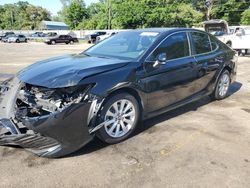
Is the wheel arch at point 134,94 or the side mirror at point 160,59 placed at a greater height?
the side mirror at point 160,59

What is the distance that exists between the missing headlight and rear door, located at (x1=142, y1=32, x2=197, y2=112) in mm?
1130

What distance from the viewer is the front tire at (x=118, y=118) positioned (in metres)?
4.26

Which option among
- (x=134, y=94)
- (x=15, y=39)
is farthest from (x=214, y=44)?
(x=15, y=39)

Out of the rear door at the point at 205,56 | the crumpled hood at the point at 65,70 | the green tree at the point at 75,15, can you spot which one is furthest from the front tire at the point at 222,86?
the green tree at the point at 75,15

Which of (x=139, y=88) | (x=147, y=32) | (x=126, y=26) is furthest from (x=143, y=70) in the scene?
(x=126, y=26)

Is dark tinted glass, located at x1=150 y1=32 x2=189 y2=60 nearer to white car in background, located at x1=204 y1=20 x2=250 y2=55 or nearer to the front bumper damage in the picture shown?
the front bumper damage

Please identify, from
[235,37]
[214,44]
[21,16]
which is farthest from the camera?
[21,16]

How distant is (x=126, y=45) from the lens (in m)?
5.32

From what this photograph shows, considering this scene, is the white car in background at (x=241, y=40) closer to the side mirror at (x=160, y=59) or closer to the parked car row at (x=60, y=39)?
the side mirror at (x=160, y=59)

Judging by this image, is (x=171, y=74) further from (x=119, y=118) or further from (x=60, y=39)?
(x=60, y=39)

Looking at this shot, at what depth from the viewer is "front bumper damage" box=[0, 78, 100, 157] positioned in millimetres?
3727

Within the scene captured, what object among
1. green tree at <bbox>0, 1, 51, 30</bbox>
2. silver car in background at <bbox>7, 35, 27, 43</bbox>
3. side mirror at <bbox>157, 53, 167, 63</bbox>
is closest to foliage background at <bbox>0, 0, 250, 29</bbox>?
silver car in background at <bbox>7, 35, 27, 43</bbox>

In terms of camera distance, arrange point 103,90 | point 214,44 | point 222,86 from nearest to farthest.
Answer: point 103,90, point 214,44, point 222,86

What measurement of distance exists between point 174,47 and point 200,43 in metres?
0.96
